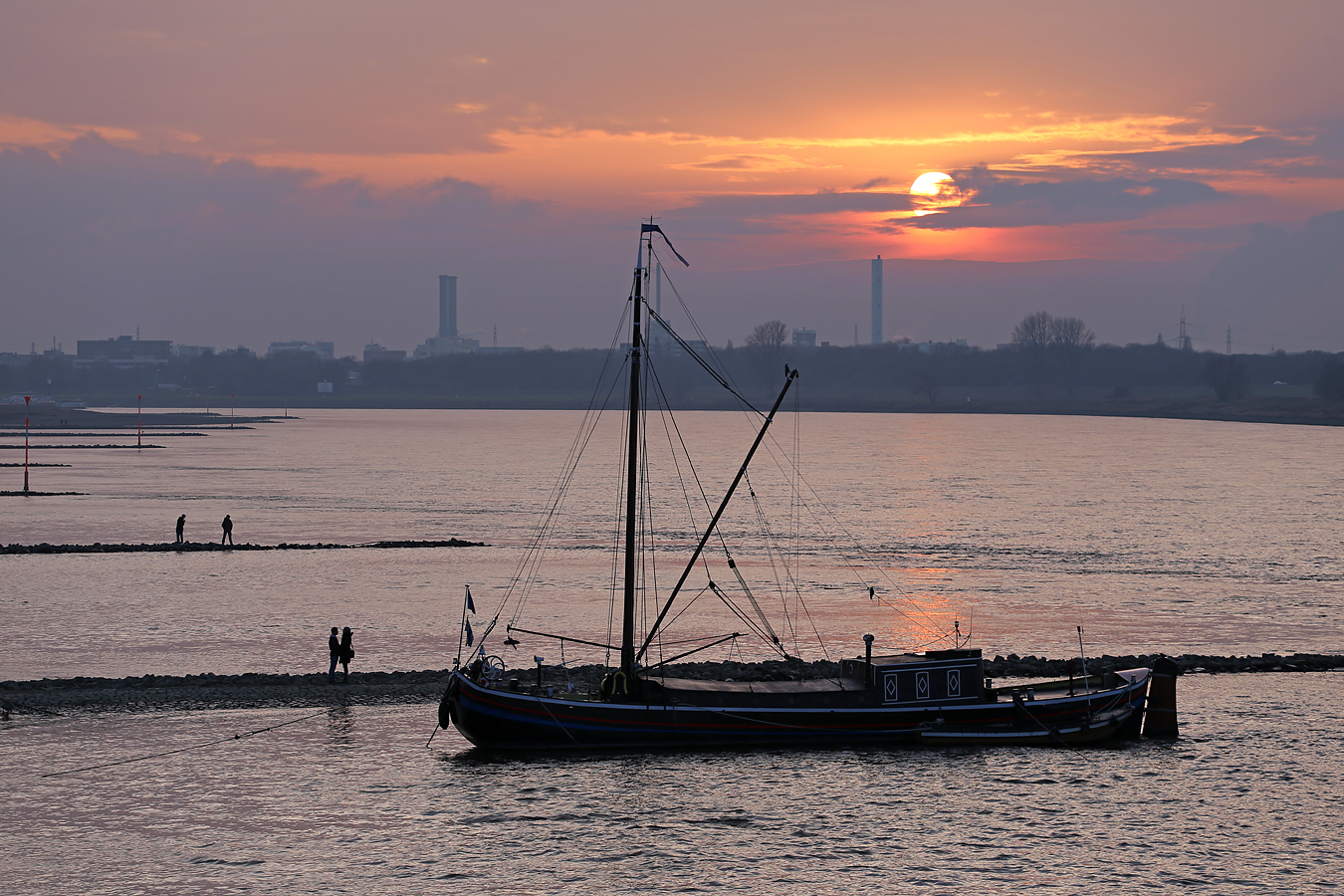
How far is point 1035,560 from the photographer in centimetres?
7150

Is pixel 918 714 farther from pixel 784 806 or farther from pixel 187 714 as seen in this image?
pixel 187 714

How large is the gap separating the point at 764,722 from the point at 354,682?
13511mm

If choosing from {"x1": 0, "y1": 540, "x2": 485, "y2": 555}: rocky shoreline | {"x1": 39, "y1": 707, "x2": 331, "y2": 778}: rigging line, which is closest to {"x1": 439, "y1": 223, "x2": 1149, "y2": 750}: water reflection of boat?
{"x1": 39, "y1": 707, "x2": 331, "y2": 778}: rigging line

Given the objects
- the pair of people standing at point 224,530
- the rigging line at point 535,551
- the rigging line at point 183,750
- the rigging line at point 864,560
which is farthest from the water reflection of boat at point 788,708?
the pair of people standing at point 224,530

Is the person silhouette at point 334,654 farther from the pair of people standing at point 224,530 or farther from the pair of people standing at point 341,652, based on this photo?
the pair of people standing at point 224,530

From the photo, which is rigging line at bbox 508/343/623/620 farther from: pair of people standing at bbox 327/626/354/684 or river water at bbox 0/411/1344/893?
pair of people standing at bbox 327/626/354/684

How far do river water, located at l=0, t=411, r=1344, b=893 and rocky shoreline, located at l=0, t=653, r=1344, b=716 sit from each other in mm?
1137

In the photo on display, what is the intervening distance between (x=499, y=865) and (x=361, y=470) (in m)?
122

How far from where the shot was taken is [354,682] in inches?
1572

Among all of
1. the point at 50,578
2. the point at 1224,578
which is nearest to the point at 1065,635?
the point at 1224,578

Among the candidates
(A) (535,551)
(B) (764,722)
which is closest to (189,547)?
(A) (535,551)

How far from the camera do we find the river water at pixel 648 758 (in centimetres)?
2662

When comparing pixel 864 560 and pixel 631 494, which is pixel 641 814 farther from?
pixel 864 560

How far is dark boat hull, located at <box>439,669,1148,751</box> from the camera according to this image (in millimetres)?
35000
